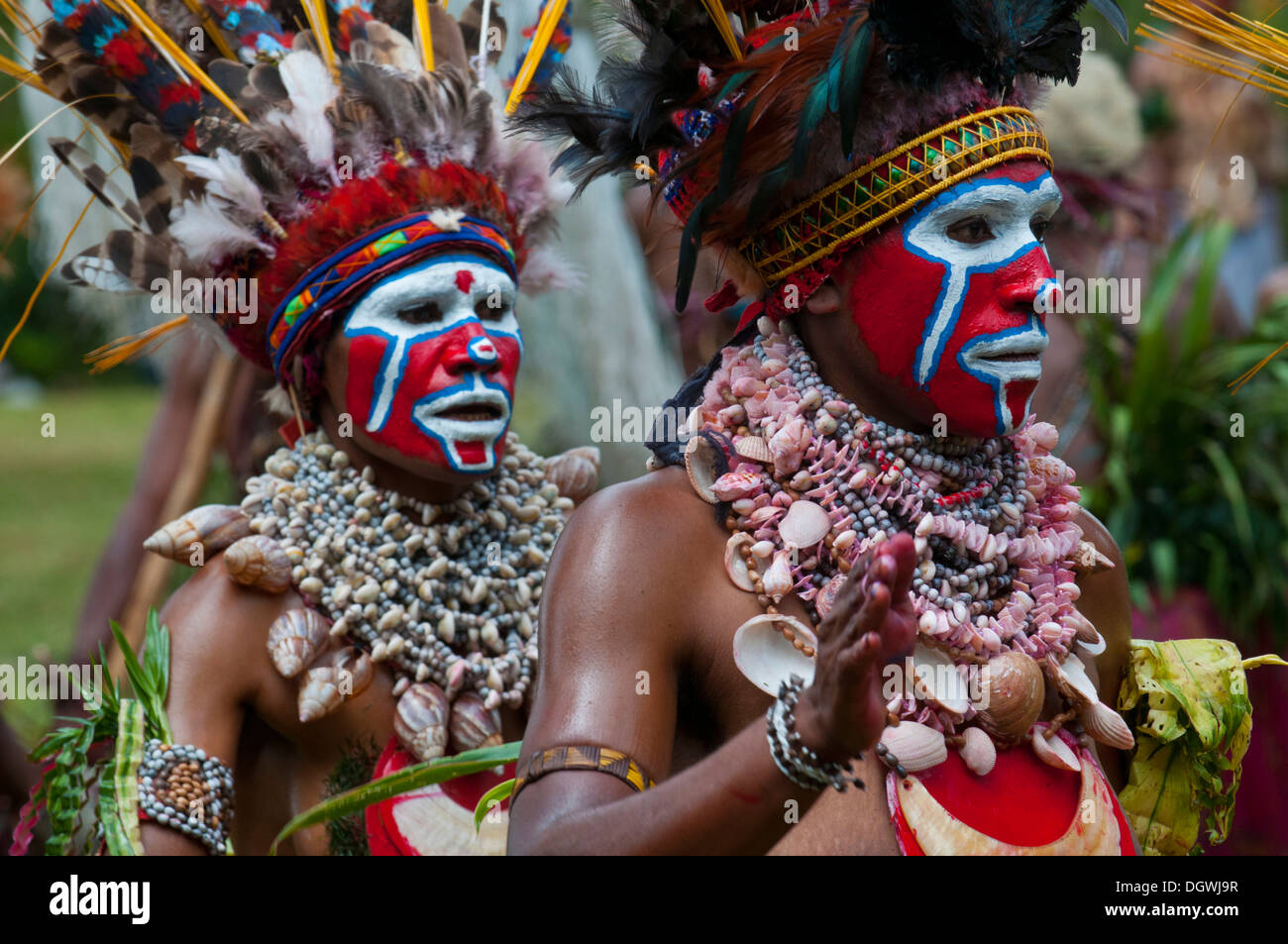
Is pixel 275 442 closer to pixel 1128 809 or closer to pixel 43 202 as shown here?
pixel 43 202

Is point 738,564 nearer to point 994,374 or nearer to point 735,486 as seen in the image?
point 735,486

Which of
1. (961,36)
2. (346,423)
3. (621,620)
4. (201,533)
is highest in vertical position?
(961,36)

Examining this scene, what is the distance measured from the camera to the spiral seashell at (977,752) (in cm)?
230

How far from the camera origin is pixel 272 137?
3.33 meters

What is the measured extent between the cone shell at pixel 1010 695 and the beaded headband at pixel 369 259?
65.2 inches

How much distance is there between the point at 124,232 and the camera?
140 inches

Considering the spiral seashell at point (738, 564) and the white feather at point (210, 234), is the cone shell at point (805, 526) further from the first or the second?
the white feather at point (210, 234)

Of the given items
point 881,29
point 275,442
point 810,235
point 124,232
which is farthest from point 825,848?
point 275,442

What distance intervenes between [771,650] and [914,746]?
271 mm

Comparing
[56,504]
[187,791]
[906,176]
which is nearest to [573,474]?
[187,791]

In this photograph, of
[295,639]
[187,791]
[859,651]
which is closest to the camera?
[859,651]

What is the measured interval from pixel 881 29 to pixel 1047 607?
1.00m

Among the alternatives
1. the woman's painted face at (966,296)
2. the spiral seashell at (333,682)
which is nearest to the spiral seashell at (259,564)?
the spiral seashell at (333,682)
